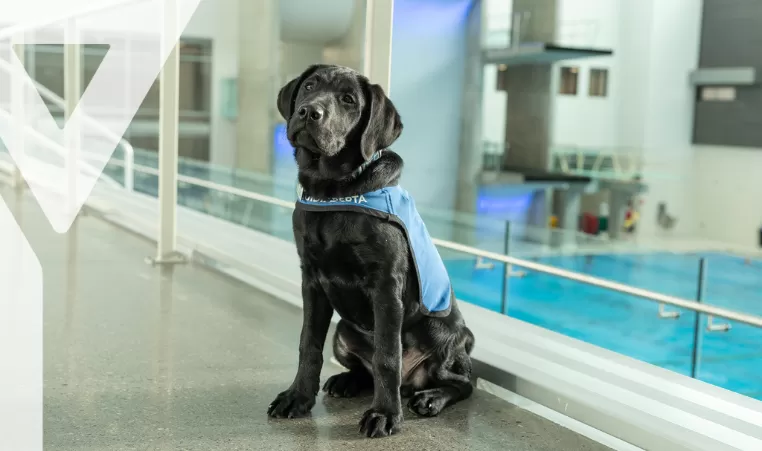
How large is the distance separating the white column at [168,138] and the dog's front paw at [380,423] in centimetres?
255

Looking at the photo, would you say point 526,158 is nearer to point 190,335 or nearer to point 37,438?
point 190,335

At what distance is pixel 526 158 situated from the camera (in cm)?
1659

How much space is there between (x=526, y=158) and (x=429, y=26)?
326cm

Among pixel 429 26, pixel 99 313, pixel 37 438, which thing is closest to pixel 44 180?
pixel 99 313

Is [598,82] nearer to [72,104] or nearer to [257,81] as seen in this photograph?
[257,81]

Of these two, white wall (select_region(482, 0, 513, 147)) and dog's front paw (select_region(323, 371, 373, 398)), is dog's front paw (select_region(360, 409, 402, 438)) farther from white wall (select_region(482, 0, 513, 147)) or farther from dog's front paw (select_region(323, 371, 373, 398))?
white wall (select_region(482, 0, 513, 147))

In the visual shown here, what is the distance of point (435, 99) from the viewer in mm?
15797

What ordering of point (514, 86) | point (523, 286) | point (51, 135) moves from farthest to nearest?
1. point (514, 86)
2. point (523, 286)
3. point (51, 135)

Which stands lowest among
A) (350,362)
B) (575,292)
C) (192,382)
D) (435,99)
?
(575,292)

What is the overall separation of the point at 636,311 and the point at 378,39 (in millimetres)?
7939

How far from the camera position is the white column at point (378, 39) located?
110 inches

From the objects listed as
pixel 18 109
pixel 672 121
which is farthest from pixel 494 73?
pixel 18 109
